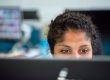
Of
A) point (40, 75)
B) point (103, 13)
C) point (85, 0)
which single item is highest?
point (85, 0)

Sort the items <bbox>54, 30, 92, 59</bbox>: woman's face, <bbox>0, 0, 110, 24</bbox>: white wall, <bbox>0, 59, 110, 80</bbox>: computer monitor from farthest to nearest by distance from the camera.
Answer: <bbox>0, 0, 110, 24</bbox>: white wall → <bbox>54, 30, 92, 59</bbox>: woman's face → <bbox>0, 59, 110, 80</bbox>: computer monitor

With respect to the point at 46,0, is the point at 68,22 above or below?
below

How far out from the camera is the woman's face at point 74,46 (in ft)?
2.73

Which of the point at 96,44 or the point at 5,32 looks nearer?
the point at 96,44

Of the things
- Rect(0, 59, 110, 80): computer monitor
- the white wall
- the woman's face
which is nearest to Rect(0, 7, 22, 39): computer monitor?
the white wall

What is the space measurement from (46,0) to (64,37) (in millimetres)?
2954

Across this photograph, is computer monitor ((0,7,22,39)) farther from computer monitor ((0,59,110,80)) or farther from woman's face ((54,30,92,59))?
computer monitor ((0,59,110,80))

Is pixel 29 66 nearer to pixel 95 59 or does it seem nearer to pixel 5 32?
pixel 95 59

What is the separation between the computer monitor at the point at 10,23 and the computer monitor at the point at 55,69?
2.48m

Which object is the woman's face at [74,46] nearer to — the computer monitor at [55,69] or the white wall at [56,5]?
the computer monitor at [55,69]

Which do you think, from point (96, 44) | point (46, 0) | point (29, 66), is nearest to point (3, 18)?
point (46, 0)

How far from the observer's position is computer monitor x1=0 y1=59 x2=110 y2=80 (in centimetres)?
49

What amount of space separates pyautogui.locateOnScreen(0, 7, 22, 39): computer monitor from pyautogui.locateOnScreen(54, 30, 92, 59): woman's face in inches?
80.6

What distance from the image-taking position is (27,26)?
3109mm
